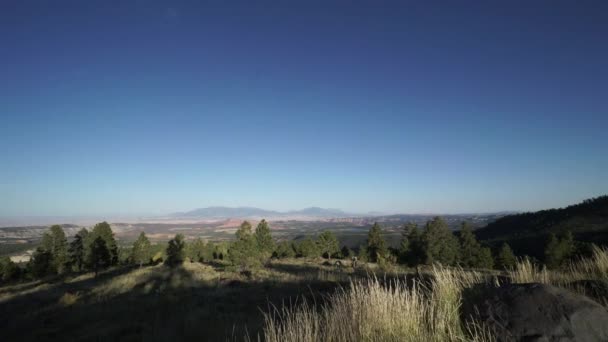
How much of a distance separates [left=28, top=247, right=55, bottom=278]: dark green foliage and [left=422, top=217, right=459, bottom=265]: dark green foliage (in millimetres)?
51085

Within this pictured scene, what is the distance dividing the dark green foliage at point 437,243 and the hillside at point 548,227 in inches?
1436

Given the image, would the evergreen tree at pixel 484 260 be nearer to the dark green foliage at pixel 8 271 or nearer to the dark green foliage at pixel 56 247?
the dark green foliage at pixel 56 247

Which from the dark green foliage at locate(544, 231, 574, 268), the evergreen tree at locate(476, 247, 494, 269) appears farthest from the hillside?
the evergreen tree at locate(476, 247, 494, 269)

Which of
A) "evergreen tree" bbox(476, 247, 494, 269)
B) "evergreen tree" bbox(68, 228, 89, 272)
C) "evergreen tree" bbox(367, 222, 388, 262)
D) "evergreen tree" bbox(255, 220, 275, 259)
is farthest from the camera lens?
"evergreen tree" bbox(367, 222, 388, 262)

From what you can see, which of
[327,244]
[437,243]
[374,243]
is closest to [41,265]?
[327,244]

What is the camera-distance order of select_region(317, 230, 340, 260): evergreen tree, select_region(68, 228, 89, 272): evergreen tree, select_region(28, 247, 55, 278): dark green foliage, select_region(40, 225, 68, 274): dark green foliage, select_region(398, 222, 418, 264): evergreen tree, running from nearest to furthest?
select_region(398, 222, 418, 264): evergreen tree
select_region(28, 247, 55, 278): dark green foliage
select_region(40, 225, 68, 274): dark green foliage
select_region(68, 228, 89, 272): evergreen tree
select_region(317, 230, 340, 260): evergreen tree

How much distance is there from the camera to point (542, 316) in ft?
10.2

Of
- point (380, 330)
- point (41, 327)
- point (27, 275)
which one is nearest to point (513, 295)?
point (380, 330)

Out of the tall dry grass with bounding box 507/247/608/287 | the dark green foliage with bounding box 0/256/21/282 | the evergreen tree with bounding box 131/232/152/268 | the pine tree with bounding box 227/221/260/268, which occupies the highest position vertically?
the tall dry grass with bounding box 507/247/608/287

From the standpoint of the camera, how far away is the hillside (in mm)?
68625

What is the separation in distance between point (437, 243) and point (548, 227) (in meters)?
73.0

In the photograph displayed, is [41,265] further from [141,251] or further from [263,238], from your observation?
[263,238]

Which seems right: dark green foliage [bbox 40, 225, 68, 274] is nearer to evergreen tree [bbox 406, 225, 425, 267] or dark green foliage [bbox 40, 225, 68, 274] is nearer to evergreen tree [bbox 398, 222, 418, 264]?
evergreen tree [bbox 398, 222, 418, 264]

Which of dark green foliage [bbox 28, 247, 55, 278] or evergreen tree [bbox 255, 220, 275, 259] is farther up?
evergreen tree [bbox 255, 220, 275, 259]
